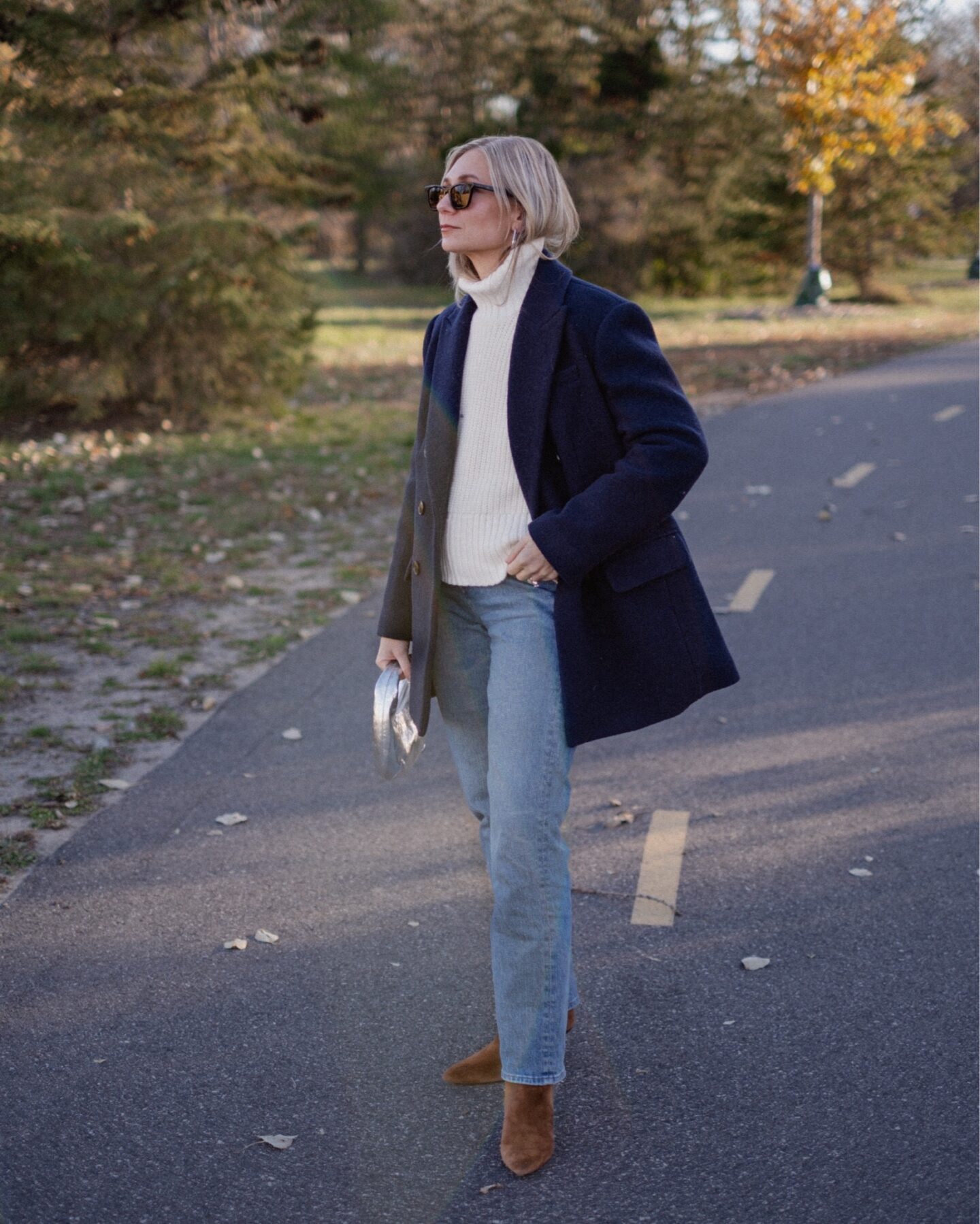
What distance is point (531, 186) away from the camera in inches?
108

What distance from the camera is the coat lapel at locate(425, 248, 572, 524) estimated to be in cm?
273

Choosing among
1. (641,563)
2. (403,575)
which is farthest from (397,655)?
(641,563)

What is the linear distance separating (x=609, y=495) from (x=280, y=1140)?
1547 millimetres

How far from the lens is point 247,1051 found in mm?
3223

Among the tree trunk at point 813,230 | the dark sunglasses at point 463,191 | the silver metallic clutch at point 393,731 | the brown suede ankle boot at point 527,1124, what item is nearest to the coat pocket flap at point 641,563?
the silver metallic clutch at point 393,731

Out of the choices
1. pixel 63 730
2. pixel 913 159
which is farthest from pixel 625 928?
pixel 913 159

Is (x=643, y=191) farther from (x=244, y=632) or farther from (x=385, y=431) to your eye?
(x=244, y=632)

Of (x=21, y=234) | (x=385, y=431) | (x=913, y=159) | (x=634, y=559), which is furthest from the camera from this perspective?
(x=913, y=159)

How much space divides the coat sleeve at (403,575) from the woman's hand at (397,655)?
0.02m

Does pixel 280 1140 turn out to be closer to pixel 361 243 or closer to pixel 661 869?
pixel 661 869

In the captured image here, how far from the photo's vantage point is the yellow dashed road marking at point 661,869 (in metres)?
3.91

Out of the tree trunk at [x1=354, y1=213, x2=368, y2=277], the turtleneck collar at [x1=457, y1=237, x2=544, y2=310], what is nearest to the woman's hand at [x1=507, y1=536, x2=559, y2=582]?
the turtleneck collar at [x1=457, y1=237, x2=544, y2=310]

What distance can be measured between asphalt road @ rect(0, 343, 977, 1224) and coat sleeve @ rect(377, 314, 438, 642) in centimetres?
101

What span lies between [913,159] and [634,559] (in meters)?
27.3
